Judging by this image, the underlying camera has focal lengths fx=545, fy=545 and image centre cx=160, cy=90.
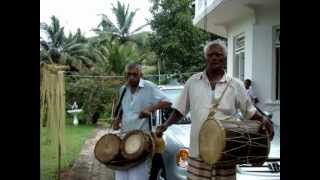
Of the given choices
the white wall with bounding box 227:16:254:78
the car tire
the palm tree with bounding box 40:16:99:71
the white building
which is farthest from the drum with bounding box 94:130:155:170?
the palm tree with bounding box 40:16:99:71

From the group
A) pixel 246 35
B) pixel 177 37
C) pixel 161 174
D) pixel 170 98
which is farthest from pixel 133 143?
pixel 177 37

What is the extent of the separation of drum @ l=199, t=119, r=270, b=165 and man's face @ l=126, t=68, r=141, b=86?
1.44 meters

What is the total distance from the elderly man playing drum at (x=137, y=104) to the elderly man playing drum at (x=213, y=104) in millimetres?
1074

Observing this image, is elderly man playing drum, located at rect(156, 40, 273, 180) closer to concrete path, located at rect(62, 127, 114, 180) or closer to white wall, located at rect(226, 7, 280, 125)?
concrete path, located at rect(62, 127, 114, 180)

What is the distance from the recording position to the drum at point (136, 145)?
4.82 metres

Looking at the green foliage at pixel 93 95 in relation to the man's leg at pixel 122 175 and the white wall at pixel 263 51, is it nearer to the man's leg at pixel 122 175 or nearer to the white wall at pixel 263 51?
the white wall at pixel 263 51

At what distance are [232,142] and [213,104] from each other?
35cm

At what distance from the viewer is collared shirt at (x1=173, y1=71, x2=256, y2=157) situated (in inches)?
154

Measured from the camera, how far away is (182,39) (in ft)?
73.4

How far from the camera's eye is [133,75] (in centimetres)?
511
